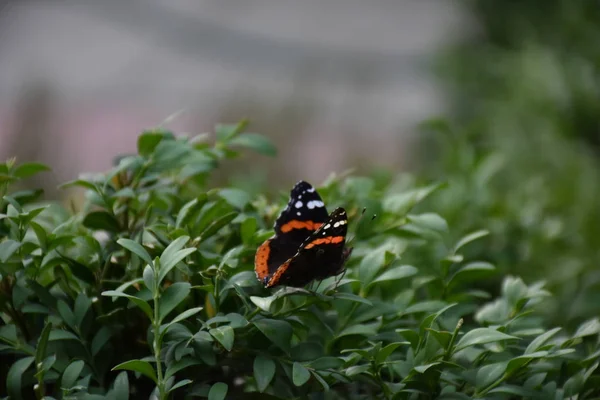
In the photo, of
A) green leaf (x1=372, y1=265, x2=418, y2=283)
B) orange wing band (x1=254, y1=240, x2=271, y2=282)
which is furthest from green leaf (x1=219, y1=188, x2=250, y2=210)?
green leaf (x1=372, y1=265, x2=418, y2=283)

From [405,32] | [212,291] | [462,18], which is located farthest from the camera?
[405,32]

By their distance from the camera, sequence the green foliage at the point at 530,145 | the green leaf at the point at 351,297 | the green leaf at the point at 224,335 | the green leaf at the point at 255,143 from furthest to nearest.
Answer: the green foliage at the point at 530,145, the green leaf at the point at 255,143, the green leaf at the point at 351,297, the green leaf at the point at 224,335

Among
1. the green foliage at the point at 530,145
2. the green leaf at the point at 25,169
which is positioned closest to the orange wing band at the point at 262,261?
the green leaf at the point at 25,169

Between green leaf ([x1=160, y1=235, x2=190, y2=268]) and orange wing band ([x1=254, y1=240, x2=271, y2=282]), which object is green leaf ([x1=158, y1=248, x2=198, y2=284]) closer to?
green leaf ([x1=160, y1=235, x2=190, y2=268])

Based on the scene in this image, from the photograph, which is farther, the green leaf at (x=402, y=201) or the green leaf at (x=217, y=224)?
the green leaf at (x=402, y=201)

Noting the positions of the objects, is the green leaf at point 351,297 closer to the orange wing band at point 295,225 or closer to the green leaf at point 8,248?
the orange wing band at point 295,225

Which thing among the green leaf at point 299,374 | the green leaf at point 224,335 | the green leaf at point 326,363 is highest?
the green leaf at point 224,335

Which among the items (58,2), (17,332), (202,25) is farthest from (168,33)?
(17,332)

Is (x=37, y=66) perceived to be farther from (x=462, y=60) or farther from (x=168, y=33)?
(x=462, y=60)
